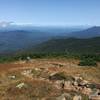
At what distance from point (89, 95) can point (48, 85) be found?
4564mm

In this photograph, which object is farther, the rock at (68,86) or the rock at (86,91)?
the rock at (68,86)

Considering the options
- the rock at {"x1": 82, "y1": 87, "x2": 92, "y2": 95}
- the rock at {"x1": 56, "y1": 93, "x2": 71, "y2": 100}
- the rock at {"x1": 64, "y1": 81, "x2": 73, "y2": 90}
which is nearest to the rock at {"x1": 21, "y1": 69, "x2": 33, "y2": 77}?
the rock at {"x1": 64, "y1": 81, "x2": 73, "y2": 90}

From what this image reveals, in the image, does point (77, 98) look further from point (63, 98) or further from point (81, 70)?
point (81, 70)

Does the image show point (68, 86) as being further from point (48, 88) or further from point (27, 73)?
point (27, 73)

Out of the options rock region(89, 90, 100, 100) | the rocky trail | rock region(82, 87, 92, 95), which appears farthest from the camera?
rock region(82, 87, 92, 95)

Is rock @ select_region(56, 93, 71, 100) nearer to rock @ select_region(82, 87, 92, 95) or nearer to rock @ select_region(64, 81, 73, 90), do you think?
rock @ select_region(82, 87, 92, 95)

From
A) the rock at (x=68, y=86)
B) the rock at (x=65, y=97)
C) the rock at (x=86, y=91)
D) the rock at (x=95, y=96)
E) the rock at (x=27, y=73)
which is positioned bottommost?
the rock at (x=27, y=73)

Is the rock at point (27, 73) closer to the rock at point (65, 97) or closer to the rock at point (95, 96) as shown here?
the rock at point (95, 96)

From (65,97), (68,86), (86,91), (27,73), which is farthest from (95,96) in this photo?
(27,73)

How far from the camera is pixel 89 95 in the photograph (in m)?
27.7

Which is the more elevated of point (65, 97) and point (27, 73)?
point (65, 97)

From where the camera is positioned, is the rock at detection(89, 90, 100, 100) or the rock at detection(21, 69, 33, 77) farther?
the rock at detection(21, 69, 33, 77)

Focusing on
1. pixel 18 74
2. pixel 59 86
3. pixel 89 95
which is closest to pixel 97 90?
pixel 89 95

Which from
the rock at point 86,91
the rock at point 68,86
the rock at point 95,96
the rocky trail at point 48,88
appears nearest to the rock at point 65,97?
the rocky trail at point 48,88
